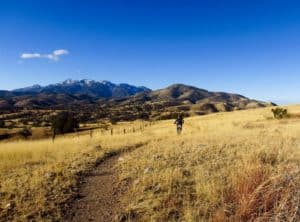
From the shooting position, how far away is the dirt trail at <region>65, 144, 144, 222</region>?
22.7ft

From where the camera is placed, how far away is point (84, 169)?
1163 cm

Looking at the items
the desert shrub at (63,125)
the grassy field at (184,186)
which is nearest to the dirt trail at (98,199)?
the grassy field at (184,186)

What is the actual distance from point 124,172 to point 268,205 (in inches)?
233

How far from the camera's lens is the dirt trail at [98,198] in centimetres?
693

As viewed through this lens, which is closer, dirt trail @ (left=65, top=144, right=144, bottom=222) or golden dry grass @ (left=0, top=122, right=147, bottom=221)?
dirt trail @ (left=65, top=144, right=144, bottom=222)

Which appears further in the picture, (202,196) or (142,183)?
(142,183)

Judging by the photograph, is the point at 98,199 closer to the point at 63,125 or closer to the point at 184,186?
the point at 184,186

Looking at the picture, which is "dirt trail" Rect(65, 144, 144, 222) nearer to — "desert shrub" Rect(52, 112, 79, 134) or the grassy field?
the grassy field

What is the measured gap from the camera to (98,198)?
815 centimetres

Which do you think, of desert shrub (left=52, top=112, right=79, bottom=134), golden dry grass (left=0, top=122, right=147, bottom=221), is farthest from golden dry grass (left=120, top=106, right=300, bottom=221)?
desert shrub (left=52, top=112, right=79, bottom=134)

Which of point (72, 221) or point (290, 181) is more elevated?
point (290, 181)

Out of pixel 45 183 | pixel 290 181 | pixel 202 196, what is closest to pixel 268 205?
pixel 290 181

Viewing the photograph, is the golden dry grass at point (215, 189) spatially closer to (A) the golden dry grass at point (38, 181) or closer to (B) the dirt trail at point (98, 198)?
(B) the dirt trail at point (98, 198)

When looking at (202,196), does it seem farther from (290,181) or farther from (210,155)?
(210,155)
